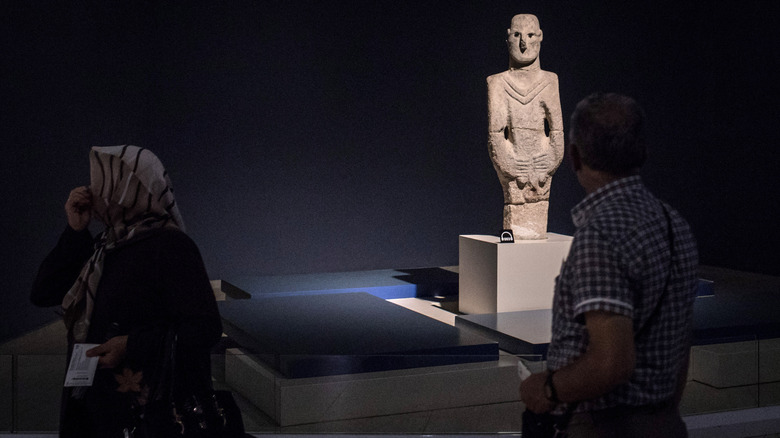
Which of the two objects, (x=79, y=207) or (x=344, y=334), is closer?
(x=79, y=207)

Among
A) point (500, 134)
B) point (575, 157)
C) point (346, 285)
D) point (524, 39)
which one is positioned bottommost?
point (346, 285)

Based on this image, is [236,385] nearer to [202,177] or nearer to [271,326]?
[271,326]

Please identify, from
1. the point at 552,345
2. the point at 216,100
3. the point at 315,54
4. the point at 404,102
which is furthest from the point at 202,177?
the point at 552,345

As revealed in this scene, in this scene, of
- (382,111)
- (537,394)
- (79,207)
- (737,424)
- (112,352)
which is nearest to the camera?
(537,394)

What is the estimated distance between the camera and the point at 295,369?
2.62 metres

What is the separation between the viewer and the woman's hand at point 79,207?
2143 mm

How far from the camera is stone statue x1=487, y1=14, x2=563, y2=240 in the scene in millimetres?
6176

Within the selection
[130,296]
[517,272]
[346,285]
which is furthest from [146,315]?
[346,285]

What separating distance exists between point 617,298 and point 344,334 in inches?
127

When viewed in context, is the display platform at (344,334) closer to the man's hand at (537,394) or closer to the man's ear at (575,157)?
the man's hand at (537,394)

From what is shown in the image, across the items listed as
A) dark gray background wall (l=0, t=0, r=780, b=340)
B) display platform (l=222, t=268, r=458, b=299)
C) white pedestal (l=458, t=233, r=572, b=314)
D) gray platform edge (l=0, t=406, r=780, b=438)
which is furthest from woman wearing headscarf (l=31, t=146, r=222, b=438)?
dark gray background wall (l=0, t=0, r=780, b=340)

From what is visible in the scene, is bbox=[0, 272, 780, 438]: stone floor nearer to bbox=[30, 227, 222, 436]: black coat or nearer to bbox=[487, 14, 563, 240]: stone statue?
bbox=[30, 227, 222, 436]: black coat

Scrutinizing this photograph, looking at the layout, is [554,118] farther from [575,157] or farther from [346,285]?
[575,157]

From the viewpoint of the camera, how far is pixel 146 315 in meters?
2.04
